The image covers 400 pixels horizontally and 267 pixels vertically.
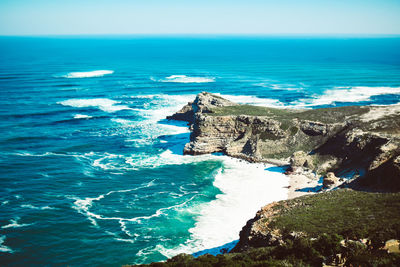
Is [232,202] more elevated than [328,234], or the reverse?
[328,234]

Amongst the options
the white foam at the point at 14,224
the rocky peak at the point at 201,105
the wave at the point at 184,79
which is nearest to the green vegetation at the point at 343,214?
the white foam at the point at 14,224

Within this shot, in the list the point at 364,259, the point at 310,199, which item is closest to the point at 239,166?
the point at 310,199

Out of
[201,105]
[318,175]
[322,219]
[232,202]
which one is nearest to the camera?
[322,219]

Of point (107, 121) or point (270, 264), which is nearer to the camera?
point (270, 264)

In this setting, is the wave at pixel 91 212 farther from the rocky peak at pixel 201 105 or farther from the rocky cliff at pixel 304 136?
the rocky peak at pixel 201 105

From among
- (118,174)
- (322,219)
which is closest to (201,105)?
(118,174)

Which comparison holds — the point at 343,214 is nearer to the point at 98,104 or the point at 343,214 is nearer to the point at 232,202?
the point at 232,202

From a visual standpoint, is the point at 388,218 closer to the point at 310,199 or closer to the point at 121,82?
the point at 310,199
